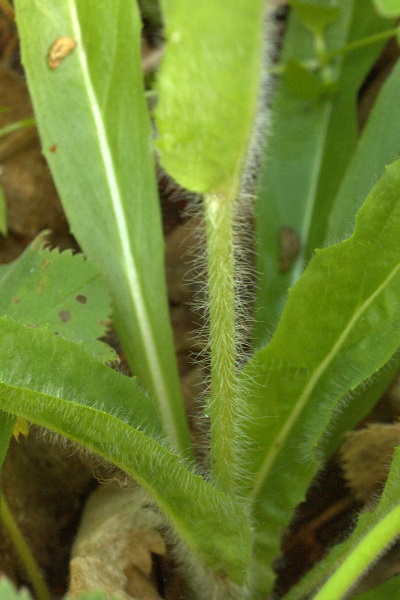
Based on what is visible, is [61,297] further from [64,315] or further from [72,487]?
[72,487]

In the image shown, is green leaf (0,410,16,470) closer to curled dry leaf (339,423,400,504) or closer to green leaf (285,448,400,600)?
green leaf (285,448,400,600)

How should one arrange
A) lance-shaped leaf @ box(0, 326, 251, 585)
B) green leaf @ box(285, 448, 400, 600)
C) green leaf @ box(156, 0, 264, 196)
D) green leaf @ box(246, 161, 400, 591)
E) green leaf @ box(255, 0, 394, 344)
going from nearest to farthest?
1. green leaf @ box(156, 0, 264, 196)
2. green leaf @ box(285, 448, 400, 600)
3. lance-shaped leaf @ box(0, 326, 251, 585)
4. green leaf @ box(246, 161, 400, 591)
5. green leaf @ box(255, 0, 394, 344)

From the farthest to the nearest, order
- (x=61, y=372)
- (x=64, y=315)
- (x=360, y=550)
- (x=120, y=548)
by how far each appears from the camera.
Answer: (x=64, y=315), (x=120, y=548), (x=61, y=372), (x=360, y=550)

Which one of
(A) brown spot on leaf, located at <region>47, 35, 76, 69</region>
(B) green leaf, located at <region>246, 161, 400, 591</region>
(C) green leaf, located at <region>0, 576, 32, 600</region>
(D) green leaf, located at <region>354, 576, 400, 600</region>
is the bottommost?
(D) green leaf, located at <region>354, 576, 400, 600</region>

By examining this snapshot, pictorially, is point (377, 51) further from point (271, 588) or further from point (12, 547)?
point (12, 547)

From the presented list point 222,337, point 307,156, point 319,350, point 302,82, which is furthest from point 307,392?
point 302,82

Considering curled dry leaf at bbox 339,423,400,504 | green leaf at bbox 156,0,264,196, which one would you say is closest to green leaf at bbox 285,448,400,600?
curled dry leaf at bbox 339,423,400,504

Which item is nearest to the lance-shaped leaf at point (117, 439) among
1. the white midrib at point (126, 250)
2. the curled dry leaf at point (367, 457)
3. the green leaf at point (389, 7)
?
the white midrib at point (126, 250)
